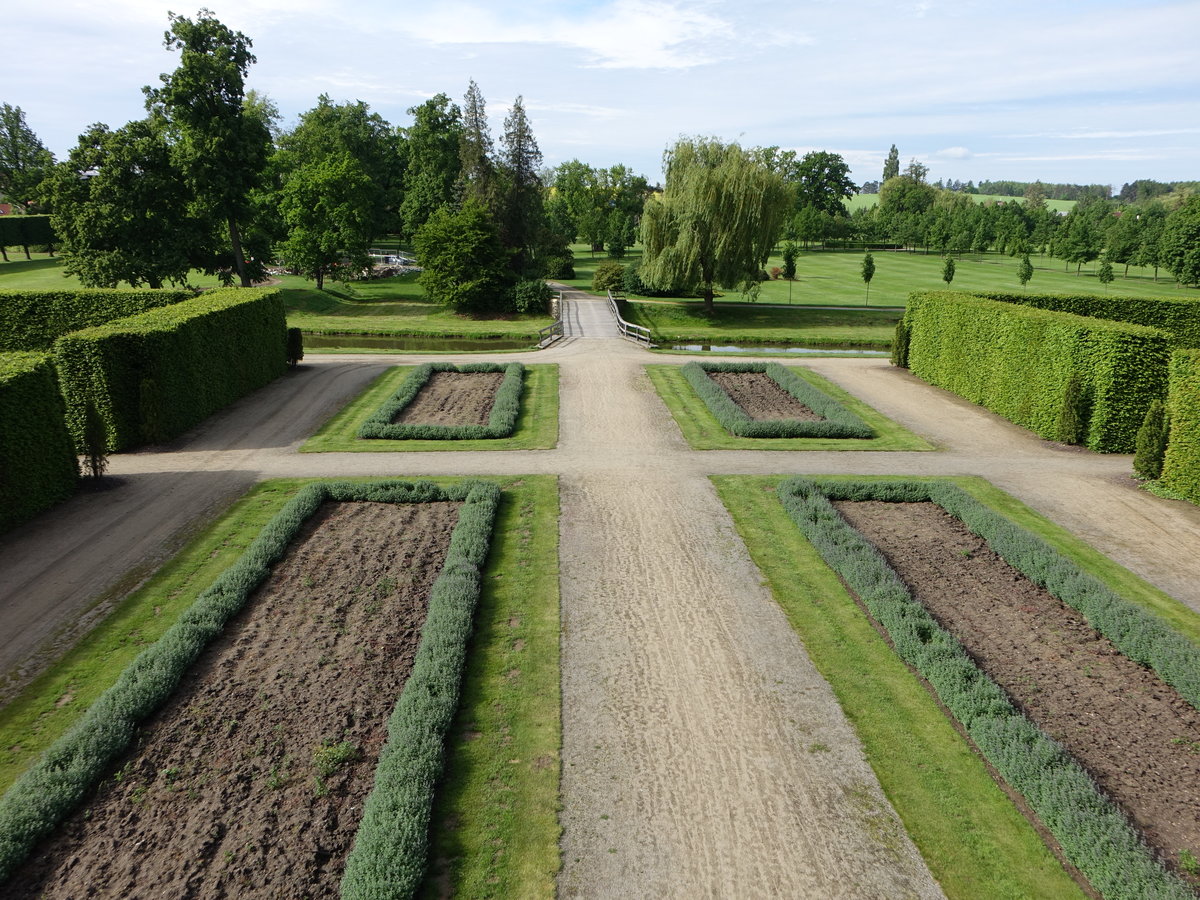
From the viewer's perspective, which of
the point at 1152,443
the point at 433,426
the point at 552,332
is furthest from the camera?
the point at 552,332

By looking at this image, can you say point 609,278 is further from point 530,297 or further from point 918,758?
point 918,758

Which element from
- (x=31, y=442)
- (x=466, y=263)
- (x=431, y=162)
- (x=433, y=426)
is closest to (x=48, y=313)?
(x=31, y=442)

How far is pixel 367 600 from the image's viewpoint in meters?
11.9

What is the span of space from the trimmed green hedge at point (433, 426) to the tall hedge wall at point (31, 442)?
22.4 feet

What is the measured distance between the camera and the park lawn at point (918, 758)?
23.6ft

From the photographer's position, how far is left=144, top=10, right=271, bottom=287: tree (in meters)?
39.3

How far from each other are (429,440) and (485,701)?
11.8 m

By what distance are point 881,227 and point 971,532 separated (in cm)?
9530

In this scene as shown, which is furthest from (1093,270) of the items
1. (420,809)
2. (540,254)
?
(420,809)

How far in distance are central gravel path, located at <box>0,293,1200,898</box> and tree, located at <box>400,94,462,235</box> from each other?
145 feet

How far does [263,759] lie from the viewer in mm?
8352

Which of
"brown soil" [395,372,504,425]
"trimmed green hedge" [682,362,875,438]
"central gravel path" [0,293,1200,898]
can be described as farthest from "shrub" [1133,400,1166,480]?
"brown soil" [395,372,504,425]

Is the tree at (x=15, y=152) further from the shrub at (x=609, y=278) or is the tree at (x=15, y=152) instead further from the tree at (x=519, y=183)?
the shrub at (x=609, y=278)

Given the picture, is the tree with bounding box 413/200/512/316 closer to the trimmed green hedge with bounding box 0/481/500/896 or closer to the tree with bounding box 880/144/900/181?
the trimmed green hedge with bounding box 0/481/500/896
